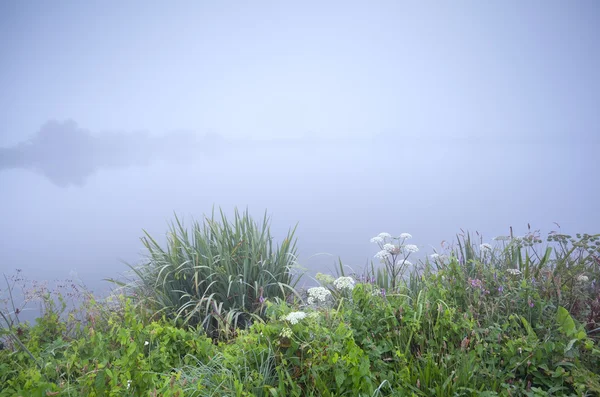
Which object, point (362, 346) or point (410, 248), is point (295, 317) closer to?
point (362, 346)

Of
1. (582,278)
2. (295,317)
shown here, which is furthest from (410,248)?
(295,317)

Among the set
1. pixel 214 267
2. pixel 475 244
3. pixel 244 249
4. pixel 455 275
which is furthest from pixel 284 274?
pixel 475 244

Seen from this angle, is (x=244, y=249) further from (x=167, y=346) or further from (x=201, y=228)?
(x=167, y=346)

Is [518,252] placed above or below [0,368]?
above

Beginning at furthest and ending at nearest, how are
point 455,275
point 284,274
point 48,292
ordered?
point 284,274 < point 48,292 < point 455,275

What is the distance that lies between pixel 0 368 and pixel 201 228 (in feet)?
8.14

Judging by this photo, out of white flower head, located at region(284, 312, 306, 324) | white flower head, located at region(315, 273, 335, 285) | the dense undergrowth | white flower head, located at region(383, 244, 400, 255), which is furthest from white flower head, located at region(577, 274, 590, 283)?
white flower head, located at region(284, 312, 306, 324)

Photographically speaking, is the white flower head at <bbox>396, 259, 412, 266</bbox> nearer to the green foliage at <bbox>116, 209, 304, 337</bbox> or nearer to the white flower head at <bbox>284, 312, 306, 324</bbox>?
the green foliage at <bbox>116, 209, 304, 337</bbox>

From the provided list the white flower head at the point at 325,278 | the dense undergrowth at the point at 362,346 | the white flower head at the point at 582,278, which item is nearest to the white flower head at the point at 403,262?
the dense undergrowth at the point at 362,346

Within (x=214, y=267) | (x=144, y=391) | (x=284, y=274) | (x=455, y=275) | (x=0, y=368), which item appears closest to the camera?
(x=144, y=391)

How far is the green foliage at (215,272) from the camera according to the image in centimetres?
406

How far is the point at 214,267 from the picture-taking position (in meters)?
4.17

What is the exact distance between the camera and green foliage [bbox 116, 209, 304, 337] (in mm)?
4059

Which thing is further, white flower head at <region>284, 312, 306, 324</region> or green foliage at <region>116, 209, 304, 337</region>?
green foliage at <region>116, 209, 304, 337</region>
